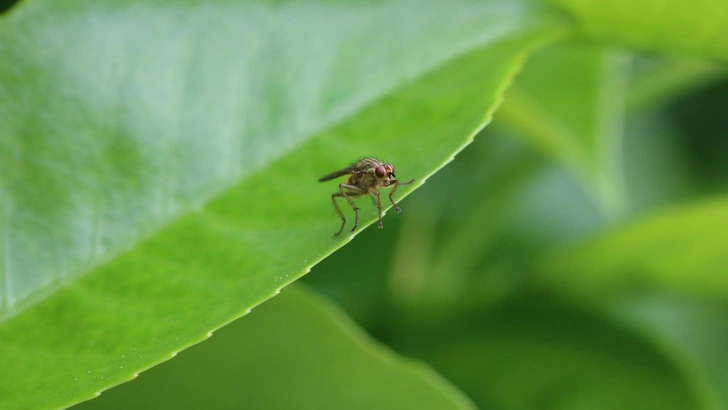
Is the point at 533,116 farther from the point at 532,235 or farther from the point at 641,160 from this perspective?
the point at 641,160

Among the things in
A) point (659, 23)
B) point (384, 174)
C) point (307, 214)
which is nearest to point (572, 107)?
point (659, 23)

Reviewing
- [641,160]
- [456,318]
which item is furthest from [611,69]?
[641,160]

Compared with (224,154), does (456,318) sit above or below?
below

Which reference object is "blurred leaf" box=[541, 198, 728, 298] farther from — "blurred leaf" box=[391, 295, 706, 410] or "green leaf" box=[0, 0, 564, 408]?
"green leaf" box=[0, 0, 564, 408]

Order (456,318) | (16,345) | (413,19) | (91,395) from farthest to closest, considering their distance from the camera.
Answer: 1. (456,318)
2. (413,19)
3. (16,345)
4. (91,395)

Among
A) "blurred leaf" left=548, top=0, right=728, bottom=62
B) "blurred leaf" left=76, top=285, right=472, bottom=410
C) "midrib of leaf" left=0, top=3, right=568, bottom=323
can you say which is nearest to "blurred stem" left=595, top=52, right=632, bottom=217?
"blurred leaf" left=548, top=0, right=728, bottom=62

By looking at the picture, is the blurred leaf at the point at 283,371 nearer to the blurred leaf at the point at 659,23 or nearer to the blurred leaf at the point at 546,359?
the blurred leaf at the point at 546,359

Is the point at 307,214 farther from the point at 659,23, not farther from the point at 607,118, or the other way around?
the point at 607,118

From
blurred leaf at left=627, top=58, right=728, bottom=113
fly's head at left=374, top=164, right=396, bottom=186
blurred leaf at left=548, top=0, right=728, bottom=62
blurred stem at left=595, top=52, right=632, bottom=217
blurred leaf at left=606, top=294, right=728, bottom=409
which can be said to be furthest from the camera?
blurred leaf at left=606, top=294, right=728, bottom=409
